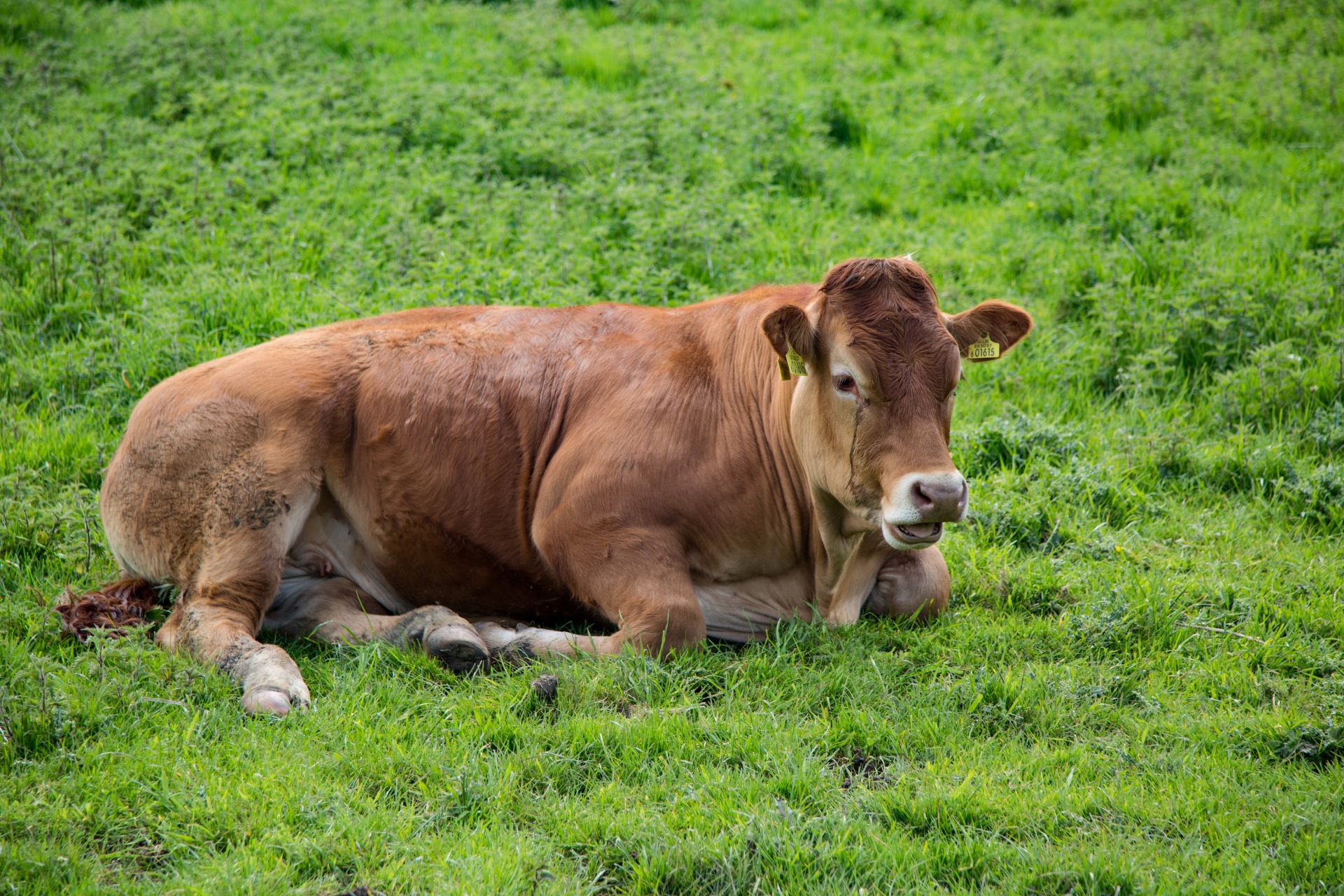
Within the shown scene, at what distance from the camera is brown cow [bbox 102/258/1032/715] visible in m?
5.07

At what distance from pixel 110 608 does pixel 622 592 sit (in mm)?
2405

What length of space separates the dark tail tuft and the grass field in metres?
0.13

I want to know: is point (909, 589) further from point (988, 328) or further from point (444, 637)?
point (444, 637)

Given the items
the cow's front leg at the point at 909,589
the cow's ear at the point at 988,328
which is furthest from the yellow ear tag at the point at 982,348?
the cow's front leg at the point at 909,589

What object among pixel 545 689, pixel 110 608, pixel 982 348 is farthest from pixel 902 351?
pixel 110 608

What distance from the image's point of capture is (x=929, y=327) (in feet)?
15.9

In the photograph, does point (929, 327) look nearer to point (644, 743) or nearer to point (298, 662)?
point (644, 743)

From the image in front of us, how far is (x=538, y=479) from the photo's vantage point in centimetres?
559

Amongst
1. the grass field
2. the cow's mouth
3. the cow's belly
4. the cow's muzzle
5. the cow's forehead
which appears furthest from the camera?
the cow's belly

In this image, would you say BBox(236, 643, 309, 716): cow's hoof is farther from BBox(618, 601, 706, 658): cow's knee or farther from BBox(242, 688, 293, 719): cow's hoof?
BBox(618, 601, 706, 658): cow's knee

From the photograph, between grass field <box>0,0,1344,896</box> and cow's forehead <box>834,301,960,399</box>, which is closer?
grass field <box>0,0,1344,896</box>

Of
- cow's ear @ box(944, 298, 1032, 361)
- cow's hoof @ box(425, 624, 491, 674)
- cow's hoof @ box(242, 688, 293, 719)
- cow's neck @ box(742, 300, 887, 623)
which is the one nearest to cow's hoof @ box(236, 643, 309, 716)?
cow's hoof @ box(242, 688, 293, 719)

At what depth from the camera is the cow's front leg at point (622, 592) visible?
507cm

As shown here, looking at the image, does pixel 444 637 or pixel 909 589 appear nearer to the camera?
pixel 444 637
